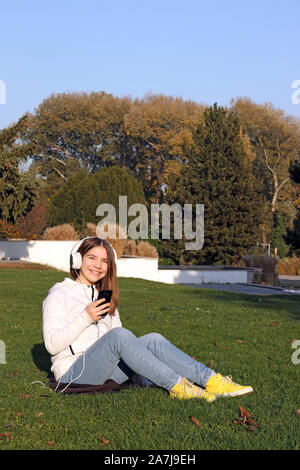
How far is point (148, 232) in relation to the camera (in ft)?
109

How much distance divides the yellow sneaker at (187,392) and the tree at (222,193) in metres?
24.3

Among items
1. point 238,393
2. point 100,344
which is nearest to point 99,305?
point 100,344

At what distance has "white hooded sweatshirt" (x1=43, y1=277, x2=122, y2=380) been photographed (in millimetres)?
4953

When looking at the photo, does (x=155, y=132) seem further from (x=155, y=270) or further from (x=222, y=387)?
(x=222, y=387)

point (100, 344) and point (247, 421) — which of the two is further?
point (100, 344)

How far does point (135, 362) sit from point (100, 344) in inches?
13.1

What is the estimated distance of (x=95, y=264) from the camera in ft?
17.4

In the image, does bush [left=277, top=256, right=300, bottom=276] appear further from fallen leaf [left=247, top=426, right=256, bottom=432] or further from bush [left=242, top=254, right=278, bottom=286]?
fallen leaf [left=247, top=426, right=256, bottom=432]

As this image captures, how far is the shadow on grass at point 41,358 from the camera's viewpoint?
21.2ft

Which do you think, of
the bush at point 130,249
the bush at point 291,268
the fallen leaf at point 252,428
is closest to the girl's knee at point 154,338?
the fallen leaf at point 252,428

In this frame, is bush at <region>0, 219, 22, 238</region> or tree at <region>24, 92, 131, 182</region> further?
tree at <region>24, 92, 131, 182</region>

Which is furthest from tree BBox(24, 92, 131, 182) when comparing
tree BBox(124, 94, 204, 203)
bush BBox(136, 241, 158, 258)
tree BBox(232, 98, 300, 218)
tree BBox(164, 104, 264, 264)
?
bush BBox(136, 241, 158, 258)

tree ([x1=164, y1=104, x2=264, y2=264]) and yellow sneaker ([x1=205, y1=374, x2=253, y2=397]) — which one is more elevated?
tree ([x1=164, y1=104, x2=264, y2=264])

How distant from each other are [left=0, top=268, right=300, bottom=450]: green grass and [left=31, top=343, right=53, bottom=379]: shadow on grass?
0.04ft
